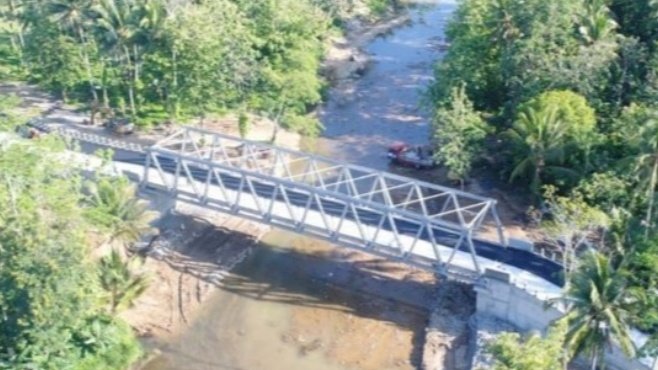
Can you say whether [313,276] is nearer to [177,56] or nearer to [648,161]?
[648,161]

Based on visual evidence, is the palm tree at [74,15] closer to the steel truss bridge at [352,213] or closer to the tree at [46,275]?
the steel truss bridge at [352,213]

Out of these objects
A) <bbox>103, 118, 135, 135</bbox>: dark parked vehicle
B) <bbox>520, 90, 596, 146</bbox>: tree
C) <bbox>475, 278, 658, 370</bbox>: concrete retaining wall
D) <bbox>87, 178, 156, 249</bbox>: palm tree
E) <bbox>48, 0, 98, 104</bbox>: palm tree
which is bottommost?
Answer: <bbox>475, 278, 658, 370</bbox>: concrete retaining wall

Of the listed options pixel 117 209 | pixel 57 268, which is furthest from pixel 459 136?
pixel 57 268

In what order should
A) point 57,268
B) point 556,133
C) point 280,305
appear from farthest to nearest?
point 556,133
point 280,305
point 57,268

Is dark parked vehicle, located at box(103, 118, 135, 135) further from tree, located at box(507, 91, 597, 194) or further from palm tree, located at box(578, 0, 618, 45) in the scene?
palm tree, located at box(578, 0, 618, 45)

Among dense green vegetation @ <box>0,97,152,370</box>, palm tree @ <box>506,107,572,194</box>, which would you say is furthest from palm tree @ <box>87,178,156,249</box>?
palm tree @ <box>506,107,572,194</box>

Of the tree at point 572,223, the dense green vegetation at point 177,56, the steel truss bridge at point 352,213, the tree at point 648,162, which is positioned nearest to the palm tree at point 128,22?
the dense green vegetation at point 177,56
